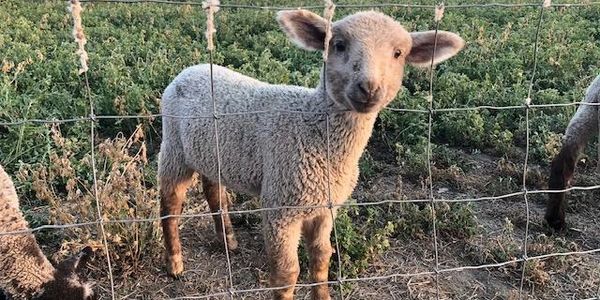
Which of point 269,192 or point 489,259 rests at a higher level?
point 269,192

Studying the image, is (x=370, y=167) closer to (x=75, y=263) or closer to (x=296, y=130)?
(x=296, y=130)

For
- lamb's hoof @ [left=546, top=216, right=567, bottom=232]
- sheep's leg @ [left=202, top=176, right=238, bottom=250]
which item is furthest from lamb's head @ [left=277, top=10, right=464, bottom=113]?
lamb's hoof @ [left=546, top=216, right=567, bottom=232]

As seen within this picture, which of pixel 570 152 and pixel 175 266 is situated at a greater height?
pixel 570 152

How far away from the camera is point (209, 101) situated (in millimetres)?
3955

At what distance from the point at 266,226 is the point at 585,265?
7.92 ft

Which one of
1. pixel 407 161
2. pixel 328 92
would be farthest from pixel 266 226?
pixel 407 161

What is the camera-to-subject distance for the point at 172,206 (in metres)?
4.32

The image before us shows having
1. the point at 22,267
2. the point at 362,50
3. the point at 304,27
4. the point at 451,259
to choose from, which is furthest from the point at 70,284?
the point at 451,259

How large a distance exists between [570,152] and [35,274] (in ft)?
12.8

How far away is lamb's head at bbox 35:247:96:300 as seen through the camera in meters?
3.52

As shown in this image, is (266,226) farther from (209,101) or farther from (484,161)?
(484,161)

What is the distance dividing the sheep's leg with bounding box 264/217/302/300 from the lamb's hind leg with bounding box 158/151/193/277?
969mm

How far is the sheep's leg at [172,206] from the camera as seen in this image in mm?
→ 4234

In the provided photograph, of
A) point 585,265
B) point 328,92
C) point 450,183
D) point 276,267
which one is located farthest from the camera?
point 450,183
